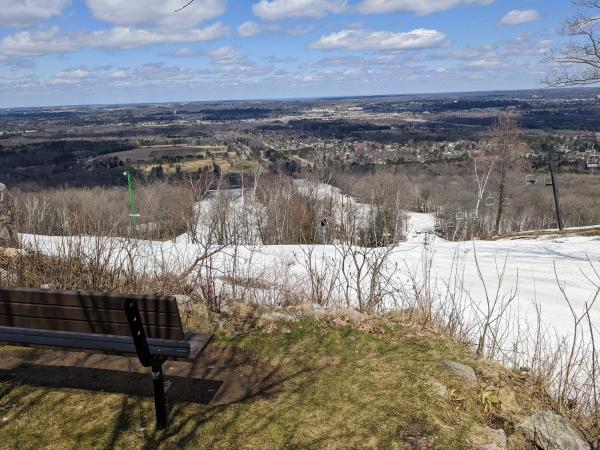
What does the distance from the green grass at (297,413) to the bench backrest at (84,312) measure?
65 cm

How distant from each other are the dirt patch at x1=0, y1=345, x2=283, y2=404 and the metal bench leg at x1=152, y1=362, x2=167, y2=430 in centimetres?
40

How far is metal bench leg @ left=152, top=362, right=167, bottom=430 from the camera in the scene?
3.49 metres

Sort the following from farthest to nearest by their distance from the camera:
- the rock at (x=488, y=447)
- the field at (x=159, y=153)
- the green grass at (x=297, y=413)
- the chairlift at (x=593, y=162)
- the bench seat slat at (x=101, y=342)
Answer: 1. the field at (x=159, y=153)
2. the chairlift at (x=593, y=162)
3. the bench seat slat at (x=101, y=342)
4. the green grass at (x=297, y=413)
5. the rock at (x=488, y=447)

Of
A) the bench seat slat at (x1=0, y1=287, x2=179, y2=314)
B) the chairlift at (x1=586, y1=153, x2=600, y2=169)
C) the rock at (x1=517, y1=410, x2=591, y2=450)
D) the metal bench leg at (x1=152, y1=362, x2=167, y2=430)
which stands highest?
the bench seat slat at (x1=0, y1=287, x2=179, y2=314)

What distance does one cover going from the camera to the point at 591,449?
3389 mm

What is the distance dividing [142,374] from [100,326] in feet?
3.11

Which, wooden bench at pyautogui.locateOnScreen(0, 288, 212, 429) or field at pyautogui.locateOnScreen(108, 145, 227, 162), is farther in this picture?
field at pyautogui.locateOnScreen(108, 145, 227, 162)

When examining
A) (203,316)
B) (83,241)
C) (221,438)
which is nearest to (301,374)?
(221,438)

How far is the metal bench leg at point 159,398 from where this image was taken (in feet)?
11.5

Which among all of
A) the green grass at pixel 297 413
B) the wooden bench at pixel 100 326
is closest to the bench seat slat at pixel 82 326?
the wooden bench at pixel 100 326

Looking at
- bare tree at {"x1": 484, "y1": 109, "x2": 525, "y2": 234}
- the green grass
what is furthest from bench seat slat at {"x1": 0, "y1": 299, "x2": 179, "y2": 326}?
bare tree at {"x1": 484, "y1": 109, "x2": 525, "y2": 234}

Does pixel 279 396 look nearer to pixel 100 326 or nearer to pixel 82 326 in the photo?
pixel 100 326

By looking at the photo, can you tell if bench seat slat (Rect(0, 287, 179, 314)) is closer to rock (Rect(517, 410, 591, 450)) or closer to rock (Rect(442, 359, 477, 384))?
rock (Rect(442, 359, 477, 384))

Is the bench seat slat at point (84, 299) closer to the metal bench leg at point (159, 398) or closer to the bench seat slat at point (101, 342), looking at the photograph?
the bench seat slat at point (101, 342)
